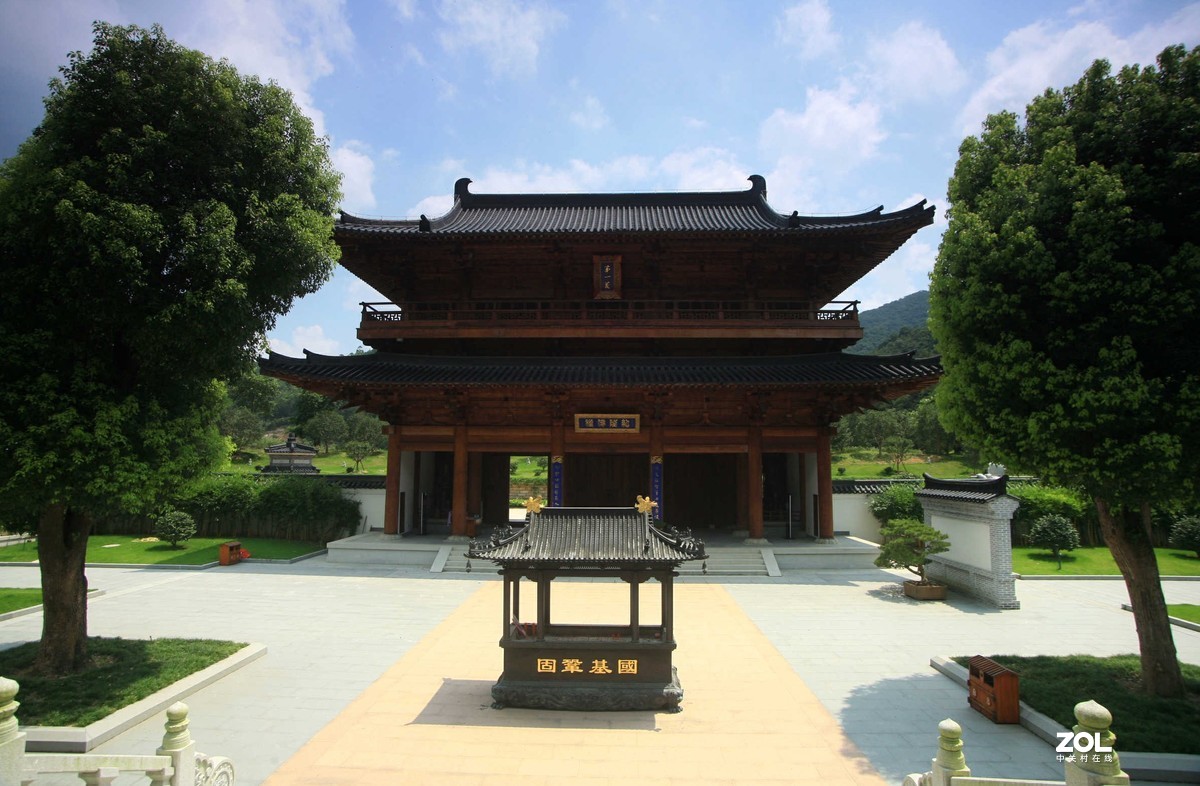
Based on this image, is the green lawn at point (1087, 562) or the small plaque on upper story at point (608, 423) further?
the small plaque on upper story at point (608, 423)

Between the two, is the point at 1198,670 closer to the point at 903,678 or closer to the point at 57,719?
the point at 903,678

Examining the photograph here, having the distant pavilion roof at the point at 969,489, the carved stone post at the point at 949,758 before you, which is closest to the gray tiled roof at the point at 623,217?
the distant pavilion roof at the point at 969,489

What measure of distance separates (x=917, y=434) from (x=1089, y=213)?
152 ft

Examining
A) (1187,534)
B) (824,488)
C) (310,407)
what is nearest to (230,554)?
(824,488)

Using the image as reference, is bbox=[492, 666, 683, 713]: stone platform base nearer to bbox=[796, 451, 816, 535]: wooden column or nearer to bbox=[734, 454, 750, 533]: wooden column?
bbox=[734, 454, 750, 533]: wooden column

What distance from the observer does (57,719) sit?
25.1 feet

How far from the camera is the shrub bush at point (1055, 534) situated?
19750mm

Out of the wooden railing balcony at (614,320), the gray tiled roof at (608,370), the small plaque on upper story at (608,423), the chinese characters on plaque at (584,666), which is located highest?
the wooden railing balcony at (614,320)

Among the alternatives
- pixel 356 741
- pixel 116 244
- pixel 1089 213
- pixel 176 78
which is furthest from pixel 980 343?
pixel 176 78

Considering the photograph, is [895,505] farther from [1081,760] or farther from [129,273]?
[129,273]

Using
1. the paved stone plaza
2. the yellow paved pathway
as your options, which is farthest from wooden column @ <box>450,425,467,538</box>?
the yellow paved pathway

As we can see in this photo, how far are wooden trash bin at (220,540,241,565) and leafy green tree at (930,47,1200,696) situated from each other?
812 inches

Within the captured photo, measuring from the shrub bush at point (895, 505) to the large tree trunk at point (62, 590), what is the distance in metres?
22.3

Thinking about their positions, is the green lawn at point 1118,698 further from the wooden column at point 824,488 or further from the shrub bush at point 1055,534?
the shrub bush at point 1055,534
